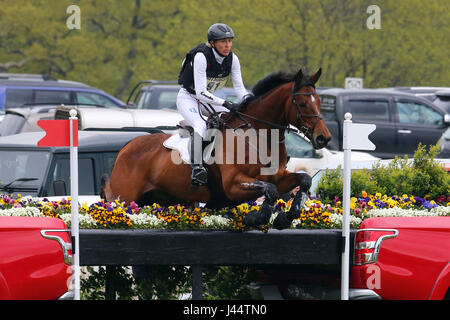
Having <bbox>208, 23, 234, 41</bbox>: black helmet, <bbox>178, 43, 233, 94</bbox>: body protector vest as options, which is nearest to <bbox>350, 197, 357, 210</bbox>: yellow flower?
<bbox>178, 43, 233, 94</bbox>: body protector vest

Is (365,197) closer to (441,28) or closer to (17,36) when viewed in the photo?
(441,28)

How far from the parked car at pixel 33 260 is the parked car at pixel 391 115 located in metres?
14.6

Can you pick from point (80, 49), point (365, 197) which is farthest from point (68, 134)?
point (80, 49)

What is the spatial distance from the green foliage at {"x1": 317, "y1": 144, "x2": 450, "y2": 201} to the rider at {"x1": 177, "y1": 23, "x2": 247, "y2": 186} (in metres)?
1.19

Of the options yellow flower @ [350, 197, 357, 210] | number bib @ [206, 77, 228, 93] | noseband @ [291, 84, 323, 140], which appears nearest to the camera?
yellow flower @ [350, 197, 357, 210]

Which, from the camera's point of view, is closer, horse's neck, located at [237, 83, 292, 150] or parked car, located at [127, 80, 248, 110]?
horse's neck, located at [237, 83, 292, 150]

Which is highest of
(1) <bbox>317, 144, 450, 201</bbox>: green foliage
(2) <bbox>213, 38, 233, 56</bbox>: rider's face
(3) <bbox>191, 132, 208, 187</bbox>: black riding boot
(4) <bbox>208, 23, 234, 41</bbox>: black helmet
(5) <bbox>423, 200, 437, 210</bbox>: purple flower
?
(4) <bbox>208, 23, 234, 41</bbox>: black helmet

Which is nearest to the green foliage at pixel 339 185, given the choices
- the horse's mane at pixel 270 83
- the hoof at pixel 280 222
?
the horse's mane at pixel 270 83

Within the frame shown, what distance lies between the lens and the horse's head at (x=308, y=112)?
817 centimetres

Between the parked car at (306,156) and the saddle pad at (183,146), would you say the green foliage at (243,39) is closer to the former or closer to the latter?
the parked car at (306,156)

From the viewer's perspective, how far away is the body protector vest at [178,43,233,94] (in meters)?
8.93

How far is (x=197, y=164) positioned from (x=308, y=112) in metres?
1.19

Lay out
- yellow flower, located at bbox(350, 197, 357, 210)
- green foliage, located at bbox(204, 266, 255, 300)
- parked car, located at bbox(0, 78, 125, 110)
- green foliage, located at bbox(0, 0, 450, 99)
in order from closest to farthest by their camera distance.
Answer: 1. green foliage, located at bbox(204, 266, 255, 300)
2. yellow flower, located at bbox(350, 197, 357, 210)
3. parked car, located at bbox(0, 78, 125, 110)
4. green foliage, located at bbox(0, 0, 450, 99)

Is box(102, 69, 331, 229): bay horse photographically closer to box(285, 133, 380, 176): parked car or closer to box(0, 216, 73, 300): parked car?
box(0, 216, 73, 300): parked car
